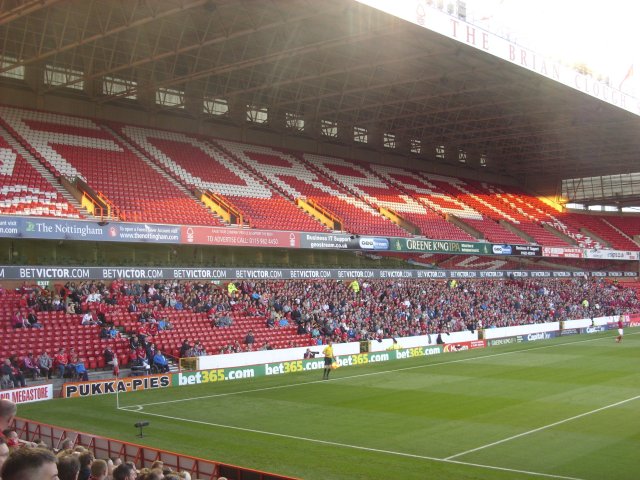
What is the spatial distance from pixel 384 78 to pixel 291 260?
38.9 feet

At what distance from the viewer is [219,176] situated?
4188 centimetres

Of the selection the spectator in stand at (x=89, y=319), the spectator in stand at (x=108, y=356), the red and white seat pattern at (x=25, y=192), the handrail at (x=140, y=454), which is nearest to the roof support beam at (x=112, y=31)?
the red and white seat pattern at (x=25, y=192)

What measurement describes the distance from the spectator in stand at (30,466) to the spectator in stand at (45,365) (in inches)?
893

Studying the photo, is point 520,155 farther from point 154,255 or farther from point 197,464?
point 197,464

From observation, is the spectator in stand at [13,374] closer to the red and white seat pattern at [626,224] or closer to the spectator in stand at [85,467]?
the spectator in stand at [85,467]

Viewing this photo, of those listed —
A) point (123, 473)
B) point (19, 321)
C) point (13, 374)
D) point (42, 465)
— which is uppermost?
point (42, 465)

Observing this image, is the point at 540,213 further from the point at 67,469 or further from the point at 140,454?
the point at 67,469

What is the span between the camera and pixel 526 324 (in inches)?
1864

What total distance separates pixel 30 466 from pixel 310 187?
43709 mm

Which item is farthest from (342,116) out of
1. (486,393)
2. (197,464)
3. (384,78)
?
(197,464)

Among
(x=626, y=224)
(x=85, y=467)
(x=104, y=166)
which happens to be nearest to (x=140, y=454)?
(x=85, y=467)

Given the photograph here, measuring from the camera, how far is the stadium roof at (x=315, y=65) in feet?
98.7

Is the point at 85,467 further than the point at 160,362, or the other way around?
the point at 160,362

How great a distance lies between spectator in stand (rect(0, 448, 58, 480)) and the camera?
3266 millimetres
